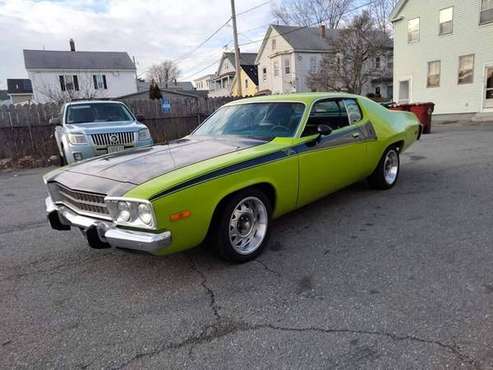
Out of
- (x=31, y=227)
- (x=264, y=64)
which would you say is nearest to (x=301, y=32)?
(x=264, y=64)

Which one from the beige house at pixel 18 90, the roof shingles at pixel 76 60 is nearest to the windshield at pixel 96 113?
Result: the roof shingles at pixel 76 60

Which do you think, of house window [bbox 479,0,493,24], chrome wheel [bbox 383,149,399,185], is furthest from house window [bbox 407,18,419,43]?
chrome wheel [bbox 383,149,399,185]

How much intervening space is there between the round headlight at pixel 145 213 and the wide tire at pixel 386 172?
393cm

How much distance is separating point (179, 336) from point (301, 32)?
40.6 meters

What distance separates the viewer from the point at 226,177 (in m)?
3.20

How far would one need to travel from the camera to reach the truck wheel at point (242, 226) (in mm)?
3299

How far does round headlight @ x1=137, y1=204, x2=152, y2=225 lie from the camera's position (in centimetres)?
279

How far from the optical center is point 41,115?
12.4 metres

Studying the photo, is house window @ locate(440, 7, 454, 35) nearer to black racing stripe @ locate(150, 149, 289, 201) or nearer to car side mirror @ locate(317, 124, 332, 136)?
car side mirror @ locate(317, 124, 332, 136)

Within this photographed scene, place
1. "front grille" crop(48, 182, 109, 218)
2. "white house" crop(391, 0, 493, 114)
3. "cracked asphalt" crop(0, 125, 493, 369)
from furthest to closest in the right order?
"white house" crop(391, 0, 493, 114) < "front grille" crop(48, 182, 109, 218) < "cracked asphalt" crop(0, 125, 493, 369)

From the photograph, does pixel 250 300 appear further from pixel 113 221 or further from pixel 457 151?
pixel 457 151

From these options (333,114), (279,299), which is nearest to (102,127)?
(333,114)

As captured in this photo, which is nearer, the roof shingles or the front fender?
the front fender

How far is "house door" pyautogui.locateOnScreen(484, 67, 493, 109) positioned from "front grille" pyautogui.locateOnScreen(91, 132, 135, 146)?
17153 millimetres
